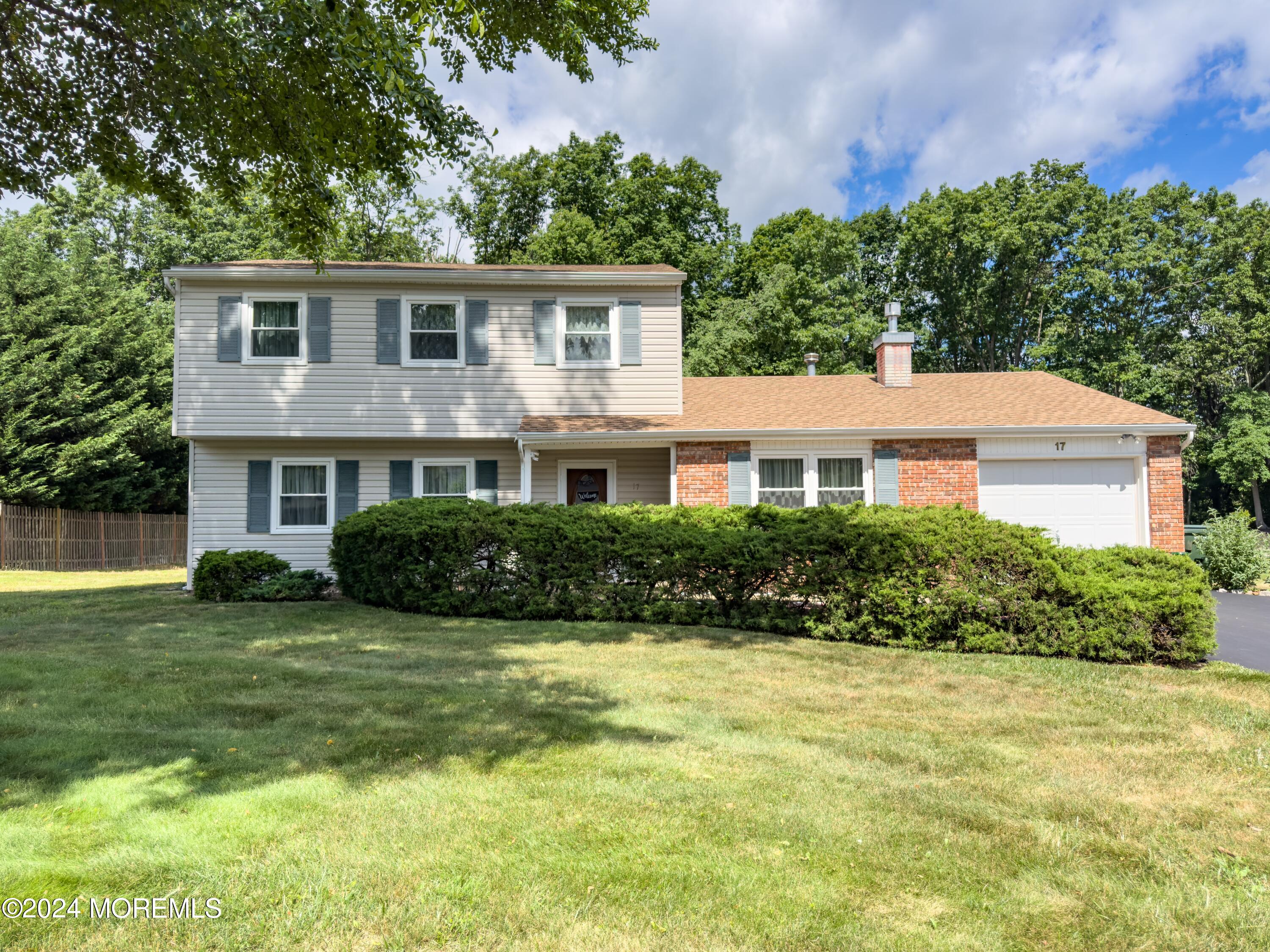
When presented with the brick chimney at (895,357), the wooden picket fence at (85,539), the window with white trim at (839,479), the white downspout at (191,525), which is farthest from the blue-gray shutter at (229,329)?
the brick chimney at (895,357)

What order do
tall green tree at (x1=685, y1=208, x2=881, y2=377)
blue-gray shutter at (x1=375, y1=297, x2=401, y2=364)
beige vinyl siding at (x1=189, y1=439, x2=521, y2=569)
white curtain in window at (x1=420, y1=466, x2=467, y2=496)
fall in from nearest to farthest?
blue-gray shutter at (x1=375, y1=297, x2=401, y2=364)
beige vinyl siding at (x1=189, y1=439, x2=521, y2=569)
white curtain in window at (x1=420, y1=466, x2=467, y2=496)
tall green tree at (x1=685, y1=208, x2=881, y2=377)

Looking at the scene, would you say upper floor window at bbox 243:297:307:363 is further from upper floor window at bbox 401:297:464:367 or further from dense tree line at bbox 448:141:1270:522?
dense tree line at bbox 448:141:1270:522

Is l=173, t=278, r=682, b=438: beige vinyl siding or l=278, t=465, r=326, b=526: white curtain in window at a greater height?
l=173, t=278, r=682, b=438: beige vinyl siding

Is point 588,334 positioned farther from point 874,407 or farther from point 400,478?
point 874,407

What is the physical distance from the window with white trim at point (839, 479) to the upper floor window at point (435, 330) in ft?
23.9

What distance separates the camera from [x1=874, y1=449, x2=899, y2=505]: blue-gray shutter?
14.8m

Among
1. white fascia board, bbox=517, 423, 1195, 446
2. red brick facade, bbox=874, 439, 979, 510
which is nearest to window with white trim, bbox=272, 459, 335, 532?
white fascia board, bbox=517, 423, 1195, 446

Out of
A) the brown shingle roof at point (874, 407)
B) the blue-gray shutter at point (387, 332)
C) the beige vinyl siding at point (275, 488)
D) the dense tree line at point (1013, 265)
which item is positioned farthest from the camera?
the dense tree line at point (1013, 265)

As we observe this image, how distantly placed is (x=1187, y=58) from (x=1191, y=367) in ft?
43.3

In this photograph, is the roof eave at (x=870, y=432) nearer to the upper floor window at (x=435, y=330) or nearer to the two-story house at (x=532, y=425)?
the two-story house at (x=532, y=425)

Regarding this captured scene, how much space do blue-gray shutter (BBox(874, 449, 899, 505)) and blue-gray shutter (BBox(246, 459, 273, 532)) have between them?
11.7m

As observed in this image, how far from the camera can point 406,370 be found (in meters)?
15.3

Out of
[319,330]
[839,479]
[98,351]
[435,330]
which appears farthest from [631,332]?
[98,351]

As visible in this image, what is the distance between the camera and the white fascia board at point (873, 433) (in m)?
14.2
